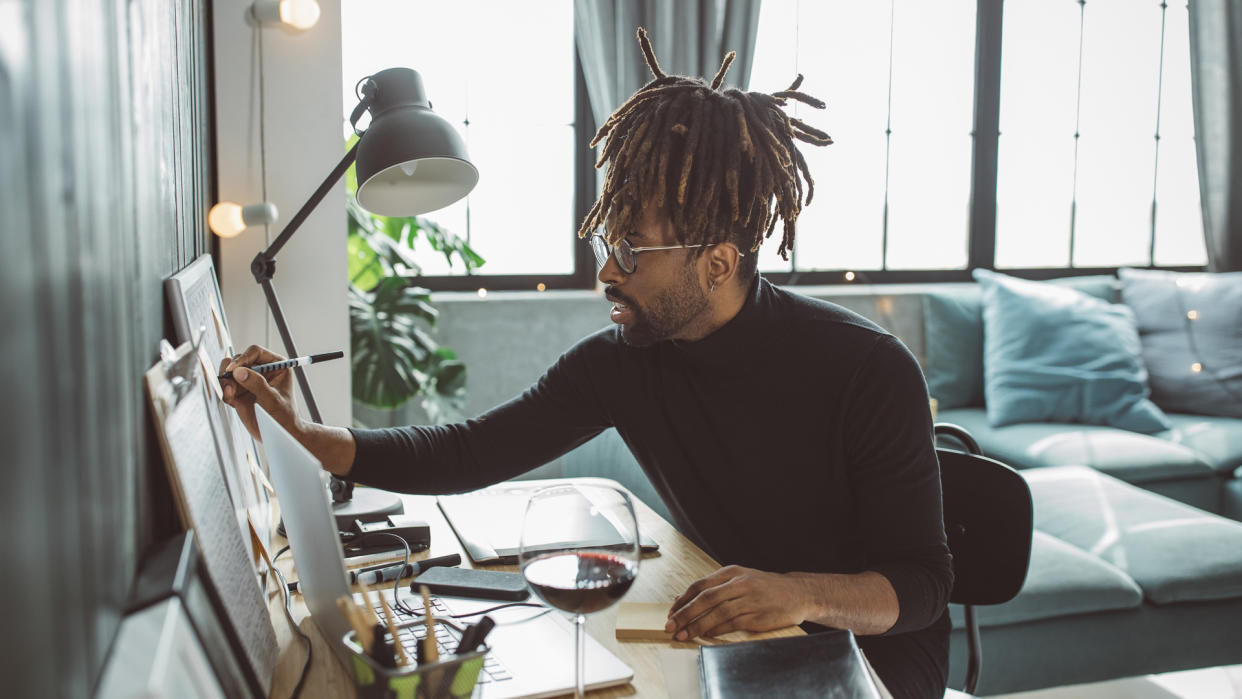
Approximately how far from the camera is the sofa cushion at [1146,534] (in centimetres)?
213

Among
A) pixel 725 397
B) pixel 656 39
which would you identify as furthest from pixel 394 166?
pixel 656 39

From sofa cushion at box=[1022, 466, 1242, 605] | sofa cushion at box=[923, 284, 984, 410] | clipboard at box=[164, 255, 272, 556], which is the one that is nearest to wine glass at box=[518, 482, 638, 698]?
clipboard at box=[164, 255, 272, 556]

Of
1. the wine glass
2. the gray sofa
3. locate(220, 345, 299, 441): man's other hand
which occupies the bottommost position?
the gray sofa

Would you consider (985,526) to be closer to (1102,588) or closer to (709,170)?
(709,170)

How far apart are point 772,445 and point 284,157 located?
127 centimetres

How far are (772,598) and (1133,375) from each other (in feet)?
9.46

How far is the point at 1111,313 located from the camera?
349cm

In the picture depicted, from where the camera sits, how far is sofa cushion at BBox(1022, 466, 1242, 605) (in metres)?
2.13

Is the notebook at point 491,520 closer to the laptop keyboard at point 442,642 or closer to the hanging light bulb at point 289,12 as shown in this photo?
the laptop keyboard at point 442,642

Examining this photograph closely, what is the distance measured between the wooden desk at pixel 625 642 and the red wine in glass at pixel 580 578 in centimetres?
10

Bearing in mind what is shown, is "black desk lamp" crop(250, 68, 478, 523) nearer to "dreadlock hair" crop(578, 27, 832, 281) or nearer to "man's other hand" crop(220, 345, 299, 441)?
"man's other hand" crop(220, 345, 299, 441)

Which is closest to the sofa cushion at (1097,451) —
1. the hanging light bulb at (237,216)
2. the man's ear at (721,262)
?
the man's ear at (721,262)

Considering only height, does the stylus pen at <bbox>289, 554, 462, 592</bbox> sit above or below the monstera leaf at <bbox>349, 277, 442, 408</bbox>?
below

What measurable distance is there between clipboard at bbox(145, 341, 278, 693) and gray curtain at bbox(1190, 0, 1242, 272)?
4.30 m
